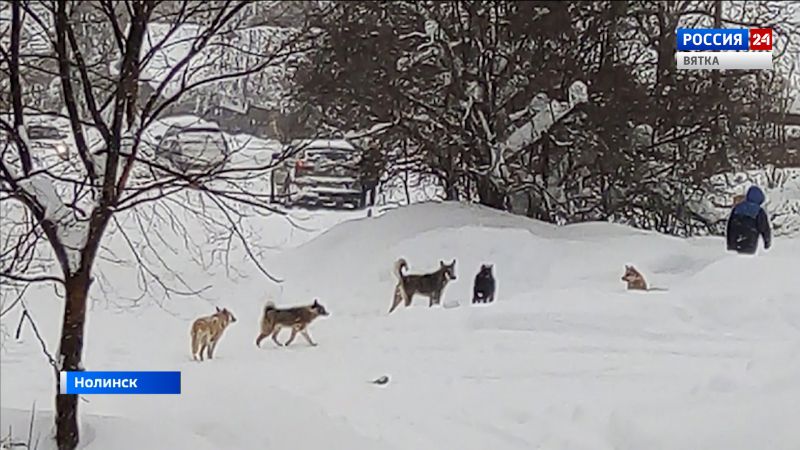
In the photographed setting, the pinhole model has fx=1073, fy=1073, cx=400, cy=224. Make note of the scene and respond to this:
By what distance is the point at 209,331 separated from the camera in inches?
102

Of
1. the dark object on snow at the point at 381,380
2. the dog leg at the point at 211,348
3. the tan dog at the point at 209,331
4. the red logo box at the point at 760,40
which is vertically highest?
the red logo box at the point at 760,40

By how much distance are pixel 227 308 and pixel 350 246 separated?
937 millimetres

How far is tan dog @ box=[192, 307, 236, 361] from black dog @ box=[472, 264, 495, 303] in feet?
2.41

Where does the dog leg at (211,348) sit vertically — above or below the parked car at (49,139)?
below

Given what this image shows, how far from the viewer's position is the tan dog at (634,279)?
8.86ft

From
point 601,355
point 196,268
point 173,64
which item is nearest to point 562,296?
point 601,355

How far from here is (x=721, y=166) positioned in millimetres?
3289

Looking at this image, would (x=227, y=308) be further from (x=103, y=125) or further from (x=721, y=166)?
(x=721, y=166)

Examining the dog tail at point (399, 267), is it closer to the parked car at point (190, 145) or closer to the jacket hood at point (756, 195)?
the parked car at point (190, 145)

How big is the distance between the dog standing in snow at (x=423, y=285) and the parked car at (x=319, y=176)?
0.39 metres

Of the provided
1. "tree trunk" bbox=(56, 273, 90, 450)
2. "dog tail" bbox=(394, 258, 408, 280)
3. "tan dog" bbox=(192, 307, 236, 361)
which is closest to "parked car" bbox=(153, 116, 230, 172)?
"tree trunk" bbox=(56, 273, 90, 450)

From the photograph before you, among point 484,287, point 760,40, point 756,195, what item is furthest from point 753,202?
point 484,287

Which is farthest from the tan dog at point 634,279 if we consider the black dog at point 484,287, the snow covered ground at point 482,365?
the black dog at point 484,287

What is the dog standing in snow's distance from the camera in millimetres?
3092
